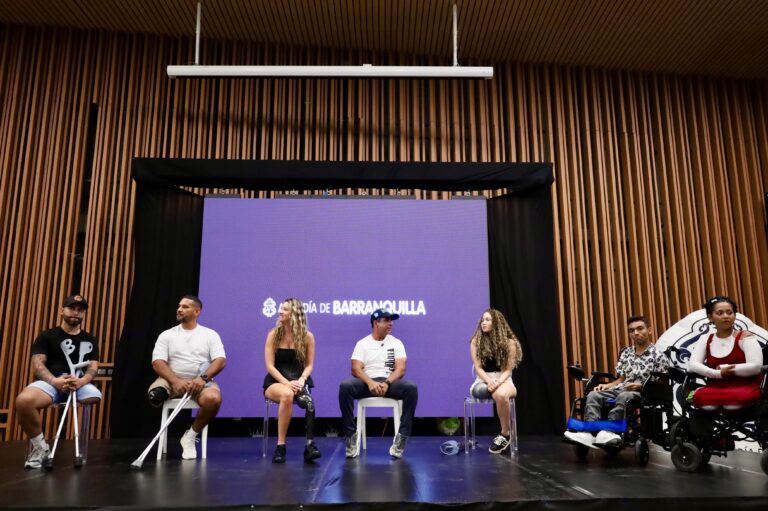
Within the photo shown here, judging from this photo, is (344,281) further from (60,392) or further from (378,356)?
(60,392)

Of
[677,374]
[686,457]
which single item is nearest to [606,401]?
[677,374]

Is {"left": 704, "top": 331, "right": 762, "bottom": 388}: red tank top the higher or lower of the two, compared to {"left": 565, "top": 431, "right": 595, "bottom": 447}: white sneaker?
higher

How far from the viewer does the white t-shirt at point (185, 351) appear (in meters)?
4.31

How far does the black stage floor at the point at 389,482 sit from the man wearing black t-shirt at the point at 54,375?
26 cm

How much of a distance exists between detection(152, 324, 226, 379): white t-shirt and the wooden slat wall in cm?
207

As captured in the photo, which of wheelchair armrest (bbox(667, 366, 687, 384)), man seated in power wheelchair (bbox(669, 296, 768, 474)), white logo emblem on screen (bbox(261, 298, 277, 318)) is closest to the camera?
man seated in power wheelchair (bbox(669, 296, 768, 474))

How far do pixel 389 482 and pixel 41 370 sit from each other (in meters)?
2.41

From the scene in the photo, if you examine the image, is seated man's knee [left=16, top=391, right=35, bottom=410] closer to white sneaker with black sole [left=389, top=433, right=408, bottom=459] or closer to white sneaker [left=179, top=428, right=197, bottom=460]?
white sneaker [left=179, top=428, right=197, bottom=460]

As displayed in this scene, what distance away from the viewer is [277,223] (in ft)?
20.3

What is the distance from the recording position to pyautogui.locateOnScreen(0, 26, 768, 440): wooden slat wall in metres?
6.31

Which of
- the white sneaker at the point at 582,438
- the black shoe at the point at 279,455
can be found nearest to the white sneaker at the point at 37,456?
the black shoe at the point at 279,455

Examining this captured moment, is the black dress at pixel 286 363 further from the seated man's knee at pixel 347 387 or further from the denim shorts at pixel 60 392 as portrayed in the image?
the denim shorts at pixel 60 392

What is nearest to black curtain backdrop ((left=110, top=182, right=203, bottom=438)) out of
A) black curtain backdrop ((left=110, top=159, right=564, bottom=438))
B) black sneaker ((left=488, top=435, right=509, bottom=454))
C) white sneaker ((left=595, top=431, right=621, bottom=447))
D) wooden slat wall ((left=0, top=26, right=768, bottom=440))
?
black curtain backdrop ((left=110, top=159, right=564, bottom=438))

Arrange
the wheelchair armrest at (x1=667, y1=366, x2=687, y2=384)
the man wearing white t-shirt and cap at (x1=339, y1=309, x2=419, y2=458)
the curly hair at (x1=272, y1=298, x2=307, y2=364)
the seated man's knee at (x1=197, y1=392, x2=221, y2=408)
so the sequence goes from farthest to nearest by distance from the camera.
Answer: the curly hair at (x1=272, y1=298, x2=307, y2=364)
the man wearing white t-shirt and cap at (x1=339, y1=309, x2=419, y2=458)
the seated man's knee at (x1=197, y1=392, x2=221, y2=408)
the wheelchair armrest at (x1=667, y1=366, x2=687, y2=384)
